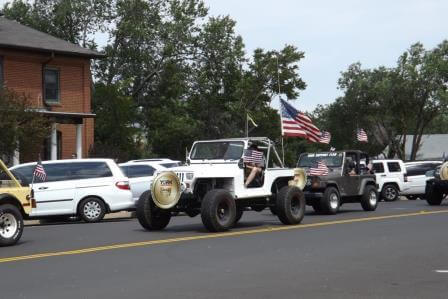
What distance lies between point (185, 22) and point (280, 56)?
701 cm

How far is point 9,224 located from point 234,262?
16.2 ft

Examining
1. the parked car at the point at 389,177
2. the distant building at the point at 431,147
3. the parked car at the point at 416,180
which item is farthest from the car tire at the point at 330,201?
the distant building at the point at 431,147

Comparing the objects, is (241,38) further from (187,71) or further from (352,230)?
(352,230)

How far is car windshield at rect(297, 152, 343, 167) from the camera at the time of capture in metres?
21.9

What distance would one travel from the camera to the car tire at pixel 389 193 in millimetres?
29672

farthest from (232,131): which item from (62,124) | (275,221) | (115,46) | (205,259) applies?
(205,259)

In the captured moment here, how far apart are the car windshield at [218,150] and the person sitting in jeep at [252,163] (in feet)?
0.60

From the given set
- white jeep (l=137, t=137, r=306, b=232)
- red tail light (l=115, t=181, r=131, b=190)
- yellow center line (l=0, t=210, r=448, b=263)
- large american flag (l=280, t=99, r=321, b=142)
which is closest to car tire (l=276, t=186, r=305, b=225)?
white jeep (l=137, t=137, r=306, b=232)

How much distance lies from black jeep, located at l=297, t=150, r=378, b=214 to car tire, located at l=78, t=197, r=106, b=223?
5586 millimetres

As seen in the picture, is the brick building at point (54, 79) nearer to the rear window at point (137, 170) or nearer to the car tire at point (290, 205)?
the rear window at point (137, 170)

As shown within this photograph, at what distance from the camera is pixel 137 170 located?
76.0 ft

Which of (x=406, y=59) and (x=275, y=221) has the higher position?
(x=406, y=59)

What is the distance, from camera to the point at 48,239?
48.6 ft

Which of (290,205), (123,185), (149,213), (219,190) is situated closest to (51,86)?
(123,185)
